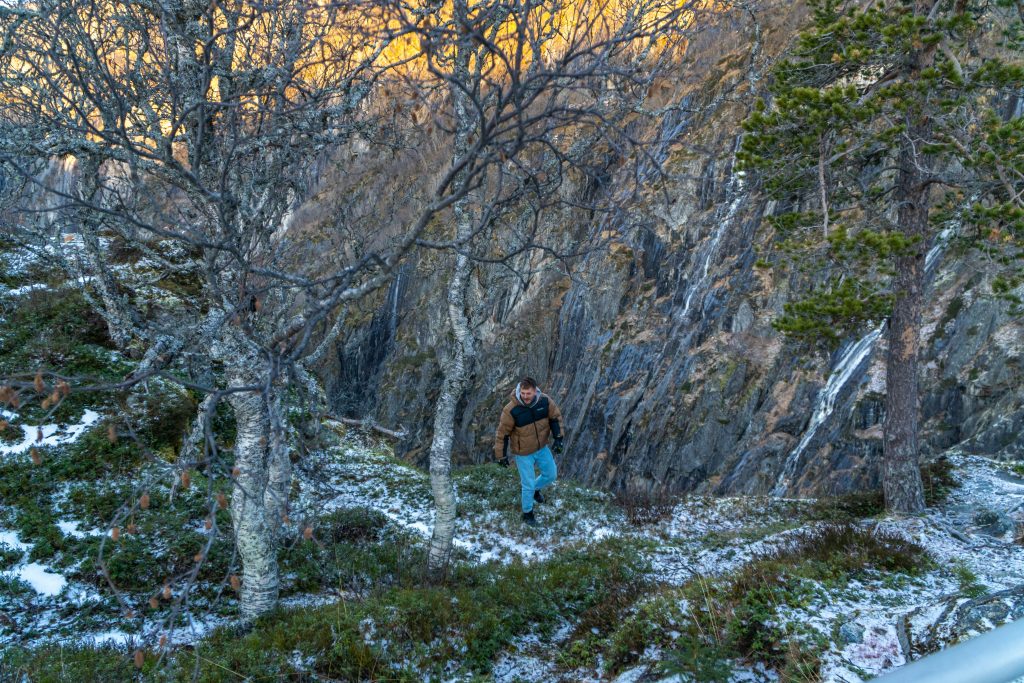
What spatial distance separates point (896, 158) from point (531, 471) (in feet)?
25.2

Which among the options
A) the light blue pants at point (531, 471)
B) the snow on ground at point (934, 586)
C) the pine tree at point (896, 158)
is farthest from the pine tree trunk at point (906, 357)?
the light blue pants at point (531, 471)

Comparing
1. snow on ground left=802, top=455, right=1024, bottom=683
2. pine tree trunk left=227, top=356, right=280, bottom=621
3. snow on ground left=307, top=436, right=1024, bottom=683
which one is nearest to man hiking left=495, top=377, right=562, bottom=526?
snow on ground left=307, top=436, right=1024, bottom=683

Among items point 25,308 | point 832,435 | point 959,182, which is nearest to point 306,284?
point 959,182

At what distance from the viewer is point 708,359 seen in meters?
15.4

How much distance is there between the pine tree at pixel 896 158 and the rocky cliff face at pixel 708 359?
1298 mm

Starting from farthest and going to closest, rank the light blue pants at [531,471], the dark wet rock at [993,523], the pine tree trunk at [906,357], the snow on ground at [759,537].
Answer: the light blue pants at [531,471] → the pine tree trunk at [906,357] → the dark wet rock at [993,523] → the snow on ground at [759,537]

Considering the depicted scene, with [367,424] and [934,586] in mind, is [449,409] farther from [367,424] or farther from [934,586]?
[934,586]

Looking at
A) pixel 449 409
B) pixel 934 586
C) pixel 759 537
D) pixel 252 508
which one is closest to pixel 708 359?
pixel 759 537

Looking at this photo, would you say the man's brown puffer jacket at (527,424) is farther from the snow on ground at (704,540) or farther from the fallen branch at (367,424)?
the fallen branch at (367,424)

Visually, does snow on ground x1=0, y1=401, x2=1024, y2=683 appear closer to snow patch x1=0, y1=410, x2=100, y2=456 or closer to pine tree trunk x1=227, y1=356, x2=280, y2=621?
snow patch x1=0, y1=410, x2=100, y2=456

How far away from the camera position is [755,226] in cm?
1608

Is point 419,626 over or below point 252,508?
below

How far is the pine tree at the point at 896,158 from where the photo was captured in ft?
23.2

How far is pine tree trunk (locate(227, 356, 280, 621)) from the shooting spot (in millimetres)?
6398
